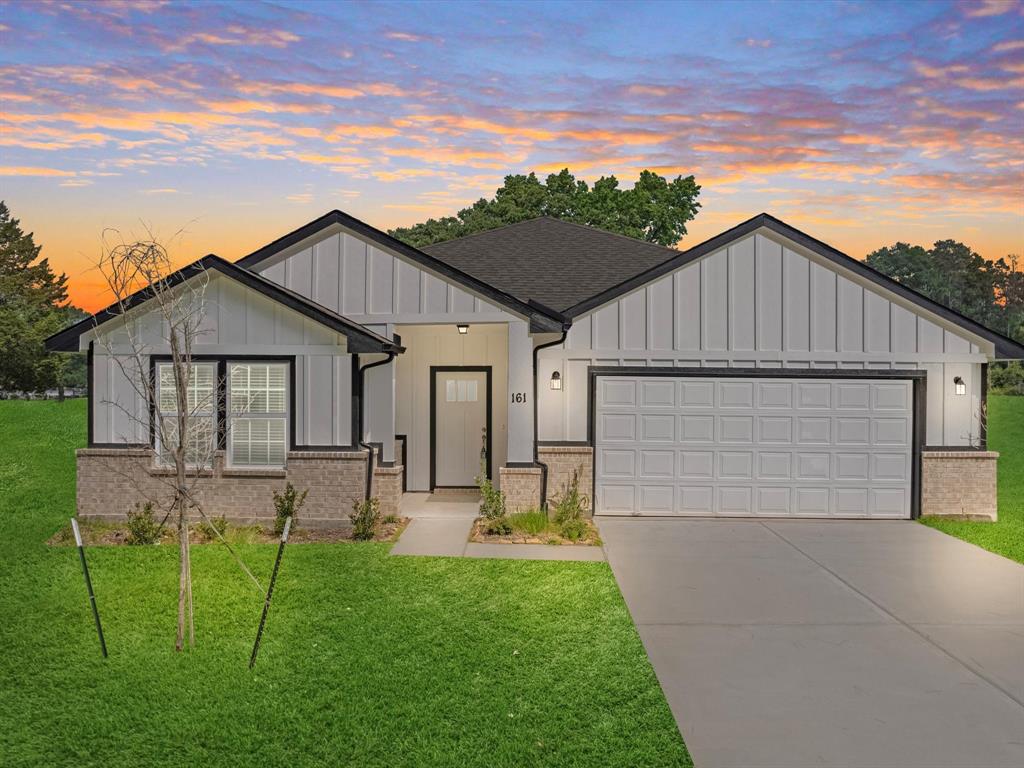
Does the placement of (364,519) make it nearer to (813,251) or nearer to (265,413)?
(265,413)

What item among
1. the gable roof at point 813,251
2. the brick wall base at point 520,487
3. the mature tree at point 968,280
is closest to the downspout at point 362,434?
the brick wall base at point 520,487

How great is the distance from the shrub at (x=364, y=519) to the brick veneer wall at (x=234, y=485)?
0.18 metres

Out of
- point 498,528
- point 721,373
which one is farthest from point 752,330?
point 498,528

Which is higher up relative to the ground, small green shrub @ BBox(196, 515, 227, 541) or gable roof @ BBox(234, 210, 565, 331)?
gable roof @ BBox(234, 210, 565, 331)

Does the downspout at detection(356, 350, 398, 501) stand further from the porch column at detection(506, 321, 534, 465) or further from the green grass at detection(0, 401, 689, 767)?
the green grass at detection(0, 401, 689, 767)

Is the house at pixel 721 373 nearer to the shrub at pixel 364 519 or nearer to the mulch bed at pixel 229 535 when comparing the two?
the shrub at pixel 364 519

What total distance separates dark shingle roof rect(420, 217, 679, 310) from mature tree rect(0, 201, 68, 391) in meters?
22.8

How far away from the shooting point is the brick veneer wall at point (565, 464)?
12188 mm

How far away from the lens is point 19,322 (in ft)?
124

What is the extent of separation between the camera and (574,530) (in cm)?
1038

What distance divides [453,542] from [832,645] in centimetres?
514

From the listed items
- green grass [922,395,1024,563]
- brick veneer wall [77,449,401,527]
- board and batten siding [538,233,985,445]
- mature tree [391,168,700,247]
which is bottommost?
green grass [922,395,1024,563]

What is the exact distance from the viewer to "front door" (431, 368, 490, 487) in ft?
45.9

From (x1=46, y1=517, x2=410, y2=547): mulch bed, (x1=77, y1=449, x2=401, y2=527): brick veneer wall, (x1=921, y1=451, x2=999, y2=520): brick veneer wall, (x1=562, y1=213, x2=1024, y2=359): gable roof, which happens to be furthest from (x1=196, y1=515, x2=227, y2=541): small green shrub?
(x1=921, y1=451, x2=999, y2=520): brick veneer wall
